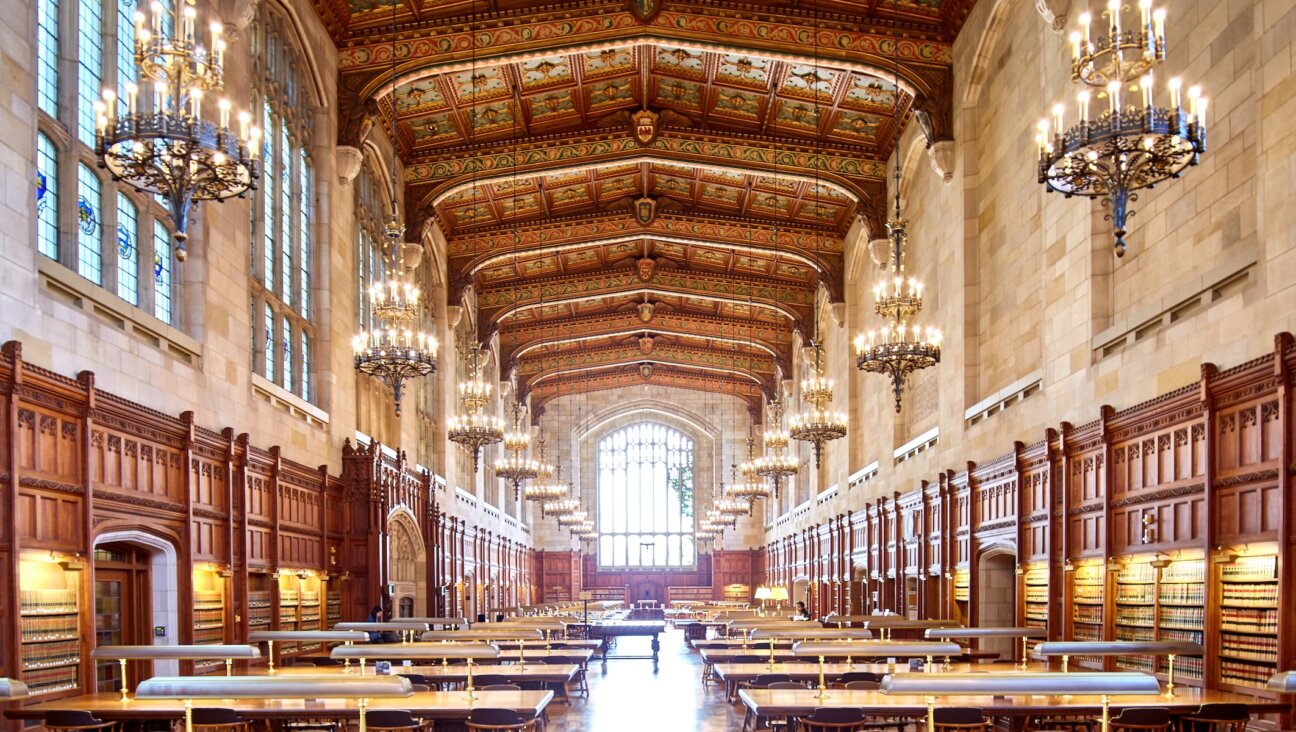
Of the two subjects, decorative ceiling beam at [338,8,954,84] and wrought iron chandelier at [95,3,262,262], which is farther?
decorative ceiling beam at [338,8,954,84]

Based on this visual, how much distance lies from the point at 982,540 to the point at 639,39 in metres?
10.2

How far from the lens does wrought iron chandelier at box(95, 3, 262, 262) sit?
8.96 m

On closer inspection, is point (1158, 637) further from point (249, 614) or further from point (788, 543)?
point (788, 543)

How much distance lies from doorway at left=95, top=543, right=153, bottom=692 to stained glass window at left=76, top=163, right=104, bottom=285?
2918 millimetres

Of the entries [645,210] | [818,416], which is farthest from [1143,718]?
[645,210]

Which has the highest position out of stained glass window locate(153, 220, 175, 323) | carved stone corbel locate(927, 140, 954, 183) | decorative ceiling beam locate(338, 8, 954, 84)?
decorative ceiling beam locate(338, 8, 954, 84)

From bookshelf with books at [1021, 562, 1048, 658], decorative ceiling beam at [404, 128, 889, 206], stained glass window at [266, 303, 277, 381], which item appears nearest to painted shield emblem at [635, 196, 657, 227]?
decorative ceiling beam at [404, 128, 889, 206]

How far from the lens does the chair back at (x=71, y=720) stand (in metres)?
9.38

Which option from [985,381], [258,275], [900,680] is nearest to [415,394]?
[258,275]

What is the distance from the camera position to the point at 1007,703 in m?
10.3

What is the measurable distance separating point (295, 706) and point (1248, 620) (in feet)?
27.9

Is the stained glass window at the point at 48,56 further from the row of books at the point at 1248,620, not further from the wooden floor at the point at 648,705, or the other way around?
the row of books at the point at 1248,620

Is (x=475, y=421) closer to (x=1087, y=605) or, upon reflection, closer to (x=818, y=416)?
(x=818, y=416)

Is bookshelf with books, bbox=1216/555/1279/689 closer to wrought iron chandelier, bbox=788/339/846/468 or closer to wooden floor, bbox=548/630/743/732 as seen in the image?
wooden floor, bbox=548/630/743/732
